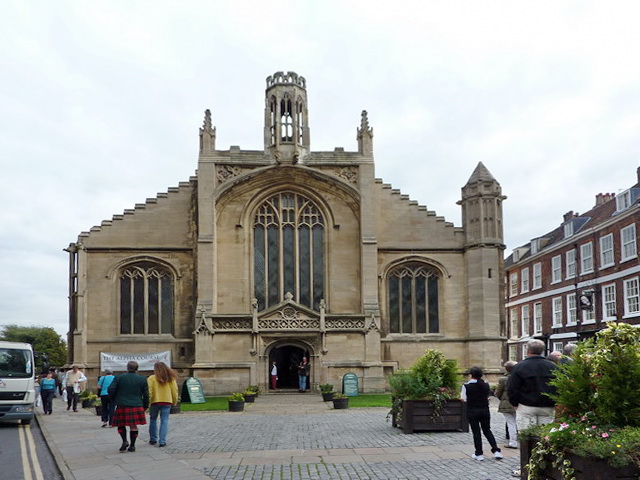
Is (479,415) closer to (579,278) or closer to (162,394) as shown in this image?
(162,394)

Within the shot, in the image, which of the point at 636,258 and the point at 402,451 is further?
the point at 636,258

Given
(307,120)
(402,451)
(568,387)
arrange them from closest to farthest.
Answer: (568,387)
(402,451)
(307,120)

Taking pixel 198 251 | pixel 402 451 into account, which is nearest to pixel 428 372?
pixel 402 451

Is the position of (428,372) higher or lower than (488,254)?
lower

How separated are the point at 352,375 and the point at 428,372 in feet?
47.9

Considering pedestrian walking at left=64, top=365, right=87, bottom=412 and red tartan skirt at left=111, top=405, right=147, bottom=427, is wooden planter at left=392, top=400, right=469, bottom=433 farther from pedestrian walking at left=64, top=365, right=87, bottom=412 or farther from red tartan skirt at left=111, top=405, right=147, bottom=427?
pedestrian walking at left=64, top=365, right=87, bottom=412

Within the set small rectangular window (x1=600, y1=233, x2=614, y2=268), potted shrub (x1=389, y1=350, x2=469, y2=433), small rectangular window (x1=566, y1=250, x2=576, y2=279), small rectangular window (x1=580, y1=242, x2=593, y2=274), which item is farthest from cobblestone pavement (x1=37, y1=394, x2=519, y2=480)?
small rectangular window (x1=566, y1=250, x2=576, y2=279)

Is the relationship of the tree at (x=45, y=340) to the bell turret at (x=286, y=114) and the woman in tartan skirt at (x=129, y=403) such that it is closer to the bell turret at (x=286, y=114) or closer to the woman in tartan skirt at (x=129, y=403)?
the bell turret at (x=286, y=114)

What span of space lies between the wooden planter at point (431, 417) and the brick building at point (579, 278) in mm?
15931

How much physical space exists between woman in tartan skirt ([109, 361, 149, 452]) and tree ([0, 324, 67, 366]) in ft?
244

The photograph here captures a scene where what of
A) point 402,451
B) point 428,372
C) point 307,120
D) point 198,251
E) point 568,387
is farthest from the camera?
point 307,120

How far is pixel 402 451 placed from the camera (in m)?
12.4

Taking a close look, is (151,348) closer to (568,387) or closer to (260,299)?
Answer: (260,299)

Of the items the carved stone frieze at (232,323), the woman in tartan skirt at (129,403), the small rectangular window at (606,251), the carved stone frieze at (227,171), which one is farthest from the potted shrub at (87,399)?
the small rectangular window at (606,251)
